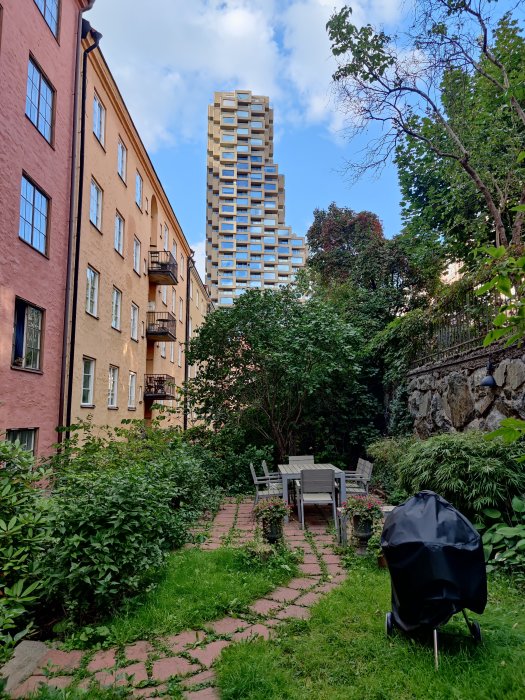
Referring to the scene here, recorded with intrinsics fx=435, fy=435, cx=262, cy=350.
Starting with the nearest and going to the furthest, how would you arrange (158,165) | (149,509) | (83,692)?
(83,692) → (149,509) → (158,165)

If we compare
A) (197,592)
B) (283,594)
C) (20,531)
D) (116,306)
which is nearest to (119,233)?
(116,306)

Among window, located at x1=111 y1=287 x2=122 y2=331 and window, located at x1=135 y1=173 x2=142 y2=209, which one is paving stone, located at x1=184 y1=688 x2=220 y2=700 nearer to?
window, located at x1=111 y1=287 x2=122 y2=331

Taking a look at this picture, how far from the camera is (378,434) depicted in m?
11.8

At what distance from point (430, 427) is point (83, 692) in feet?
25.6

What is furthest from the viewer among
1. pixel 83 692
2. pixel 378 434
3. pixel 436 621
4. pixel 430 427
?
pixel 378 434

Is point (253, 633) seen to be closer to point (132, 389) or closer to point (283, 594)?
point (283, 594)

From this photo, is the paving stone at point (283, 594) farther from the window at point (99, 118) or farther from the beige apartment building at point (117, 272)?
the window at point (99, 118)

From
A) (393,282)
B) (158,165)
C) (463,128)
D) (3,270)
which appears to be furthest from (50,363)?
(158,165)

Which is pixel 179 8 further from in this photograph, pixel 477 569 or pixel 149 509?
pixel 477 569

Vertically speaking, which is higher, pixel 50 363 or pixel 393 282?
pixel 393 282

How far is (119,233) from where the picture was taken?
569 inches

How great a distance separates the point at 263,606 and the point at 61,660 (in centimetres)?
169

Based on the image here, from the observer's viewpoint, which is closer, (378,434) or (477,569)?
(477,569)

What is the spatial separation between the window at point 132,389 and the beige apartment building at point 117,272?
0.12 ft
